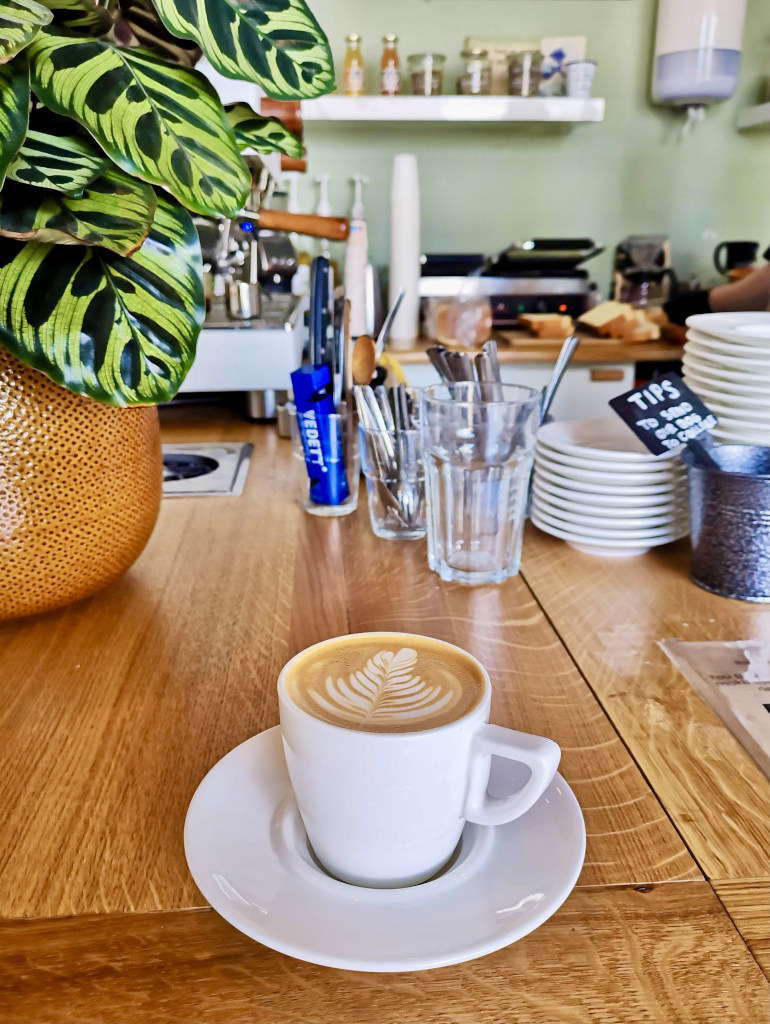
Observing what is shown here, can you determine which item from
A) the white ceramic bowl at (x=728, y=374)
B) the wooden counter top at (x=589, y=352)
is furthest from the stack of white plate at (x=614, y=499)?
the wooden counter top at (x=589, y=352)

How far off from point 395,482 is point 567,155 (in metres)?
2.12

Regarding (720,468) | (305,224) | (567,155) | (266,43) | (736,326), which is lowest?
(720,468)

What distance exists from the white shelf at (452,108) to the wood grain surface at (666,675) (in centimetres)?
179

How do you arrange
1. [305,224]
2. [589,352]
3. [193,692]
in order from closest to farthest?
1. [193,692]
2. [305,224]
3. [589,352]

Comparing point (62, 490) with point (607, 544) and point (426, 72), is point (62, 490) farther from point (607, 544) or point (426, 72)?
point (426, 72)

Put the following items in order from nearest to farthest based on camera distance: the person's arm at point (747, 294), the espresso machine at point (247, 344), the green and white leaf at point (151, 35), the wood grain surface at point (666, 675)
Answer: the wood grain surface at point (666, 675), the green and white leaf at point (151, 35), the espresso machine at point (247, 344), the person's arm at point (747, 294)

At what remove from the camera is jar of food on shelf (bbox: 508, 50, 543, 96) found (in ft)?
7.57

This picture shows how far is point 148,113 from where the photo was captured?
19.7 inches

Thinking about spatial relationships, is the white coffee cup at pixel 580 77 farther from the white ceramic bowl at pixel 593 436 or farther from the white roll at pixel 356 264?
the white ceramic bowl at pixel 593 436

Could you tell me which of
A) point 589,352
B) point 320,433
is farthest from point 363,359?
point 589,352

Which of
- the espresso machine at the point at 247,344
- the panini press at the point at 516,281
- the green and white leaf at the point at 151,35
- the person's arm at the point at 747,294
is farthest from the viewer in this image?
the panini press at the point at 516,281

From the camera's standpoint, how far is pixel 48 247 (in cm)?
54

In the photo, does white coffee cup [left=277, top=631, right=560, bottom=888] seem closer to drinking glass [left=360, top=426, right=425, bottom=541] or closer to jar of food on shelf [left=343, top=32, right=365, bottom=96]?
drinking glass [left=360, top=426, right=425, bottom=541]

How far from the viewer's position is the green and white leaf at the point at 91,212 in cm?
50
